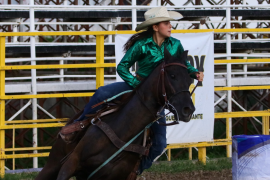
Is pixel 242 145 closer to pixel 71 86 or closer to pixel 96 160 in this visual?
pixel 96 160

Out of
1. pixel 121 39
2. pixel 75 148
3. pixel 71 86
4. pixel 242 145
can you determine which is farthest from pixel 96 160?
pixel 71 86

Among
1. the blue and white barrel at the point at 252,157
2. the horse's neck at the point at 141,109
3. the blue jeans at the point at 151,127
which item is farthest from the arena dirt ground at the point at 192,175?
the horse's neck at the point at 141,109

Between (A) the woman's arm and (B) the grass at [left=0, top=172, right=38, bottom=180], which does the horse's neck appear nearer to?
(A) the woman's arm

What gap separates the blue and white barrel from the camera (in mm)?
5340

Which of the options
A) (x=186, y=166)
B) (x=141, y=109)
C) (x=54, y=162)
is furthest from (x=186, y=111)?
(x=186, y=166)

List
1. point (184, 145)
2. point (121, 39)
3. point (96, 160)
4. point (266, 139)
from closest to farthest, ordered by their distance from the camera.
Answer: point (96, 160)
point (266, 139)
point (121, 39)
point (184, 145)

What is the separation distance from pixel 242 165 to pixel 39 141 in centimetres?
640

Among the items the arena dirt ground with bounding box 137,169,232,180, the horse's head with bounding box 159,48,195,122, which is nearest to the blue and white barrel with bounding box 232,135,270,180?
the arena dirt ground with bounding box 137,169,232,180

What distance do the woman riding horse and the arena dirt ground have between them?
6.85 ft

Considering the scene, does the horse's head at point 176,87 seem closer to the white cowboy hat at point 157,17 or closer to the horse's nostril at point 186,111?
the horse's nostril at point 186,111

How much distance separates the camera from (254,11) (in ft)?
36.7

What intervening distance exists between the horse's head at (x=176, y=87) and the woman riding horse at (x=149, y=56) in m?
0.37

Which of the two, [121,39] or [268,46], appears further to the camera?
[268,46]

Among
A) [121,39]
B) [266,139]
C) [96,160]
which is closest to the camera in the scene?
[96,160]
